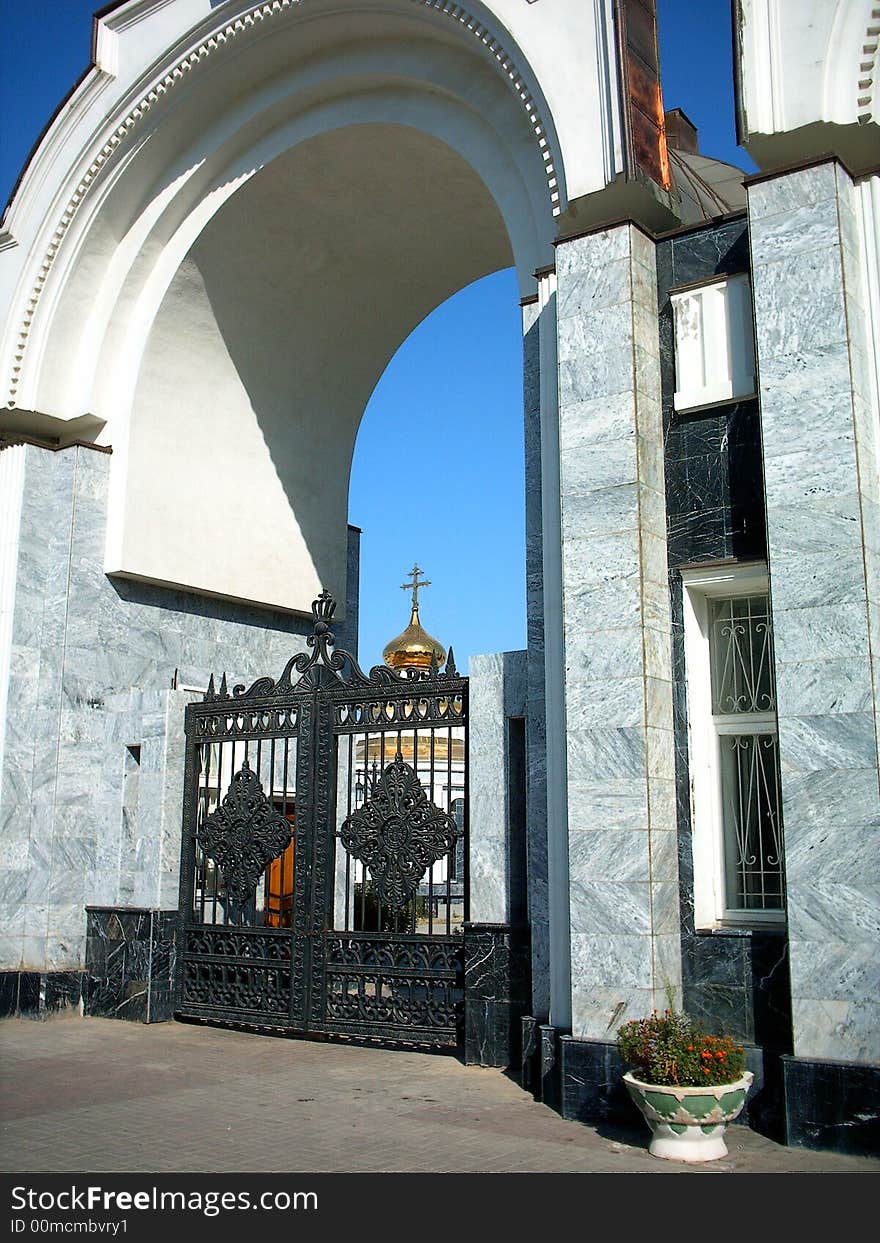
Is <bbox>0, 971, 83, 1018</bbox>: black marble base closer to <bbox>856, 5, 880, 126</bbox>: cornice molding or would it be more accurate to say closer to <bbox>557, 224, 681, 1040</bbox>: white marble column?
<bbox>557, 224, 681, 1040</bbox>: white marble column

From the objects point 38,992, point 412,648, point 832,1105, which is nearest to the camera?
point 832,1105

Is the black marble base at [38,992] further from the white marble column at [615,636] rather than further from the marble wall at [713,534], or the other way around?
the marble wall at [713,534]

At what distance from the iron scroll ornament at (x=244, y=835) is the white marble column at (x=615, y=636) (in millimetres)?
4045

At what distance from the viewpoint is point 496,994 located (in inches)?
352

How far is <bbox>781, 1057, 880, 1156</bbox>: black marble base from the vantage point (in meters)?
6.23

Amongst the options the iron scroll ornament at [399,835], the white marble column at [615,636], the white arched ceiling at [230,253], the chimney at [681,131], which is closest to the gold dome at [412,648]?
the chimney at [681,131]

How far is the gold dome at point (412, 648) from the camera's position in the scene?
32912mm

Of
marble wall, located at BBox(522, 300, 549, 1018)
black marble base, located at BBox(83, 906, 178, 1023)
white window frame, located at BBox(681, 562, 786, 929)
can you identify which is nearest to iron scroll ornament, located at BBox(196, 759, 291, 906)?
black marble base, located at BBox(83, 906, 178, 1023)

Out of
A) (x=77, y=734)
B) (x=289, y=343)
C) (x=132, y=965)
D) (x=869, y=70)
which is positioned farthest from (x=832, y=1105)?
(x=289, y=343)

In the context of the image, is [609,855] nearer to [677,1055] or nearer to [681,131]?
[677,1055]

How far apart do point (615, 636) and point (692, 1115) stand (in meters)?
2.83

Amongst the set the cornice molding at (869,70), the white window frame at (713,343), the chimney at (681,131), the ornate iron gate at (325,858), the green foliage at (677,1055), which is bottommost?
the green foliage at (677,1055)

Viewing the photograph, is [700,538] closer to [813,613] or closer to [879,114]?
[813,613]

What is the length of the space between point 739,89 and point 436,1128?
6645 mm
